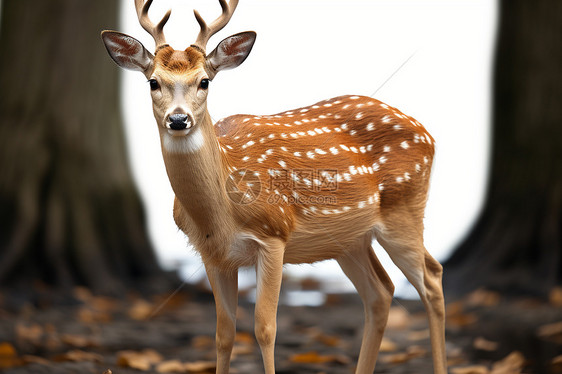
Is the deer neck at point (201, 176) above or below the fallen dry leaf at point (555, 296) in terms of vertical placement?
above

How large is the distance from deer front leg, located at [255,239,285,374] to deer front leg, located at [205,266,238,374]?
249 mm

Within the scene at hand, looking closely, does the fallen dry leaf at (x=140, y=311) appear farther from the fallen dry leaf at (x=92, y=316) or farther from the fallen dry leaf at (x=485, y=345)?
the fallen dry leaf at (x=485, y=345)

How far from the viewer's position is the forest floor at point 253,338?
14.9 ft

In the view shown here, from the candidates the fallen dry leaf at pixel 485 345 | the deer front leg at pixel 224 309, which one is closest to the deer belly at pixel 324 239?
the deer front leg at pixel 224 309

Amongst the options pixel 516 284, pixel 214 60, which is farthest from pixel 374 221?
pixel 516 284

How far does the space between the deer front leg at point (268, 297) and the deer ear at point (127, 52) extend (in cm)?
109

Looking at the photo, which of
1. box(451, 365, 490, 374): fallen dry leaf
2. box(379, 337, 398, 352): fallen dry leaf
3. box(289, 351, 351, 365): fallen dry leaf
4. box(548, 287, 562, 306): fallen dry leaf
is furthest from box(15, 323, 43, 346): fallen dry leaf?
box(548, 287, 562, 306): fallen dry leaf

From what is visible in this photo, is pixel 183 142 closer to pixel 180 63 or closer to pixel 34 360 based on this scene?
pixel 180 63

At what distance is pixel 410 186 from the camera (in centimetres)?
390

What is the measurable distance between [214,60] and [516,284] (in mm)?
4615

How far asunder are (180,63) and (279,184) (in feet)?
2.83

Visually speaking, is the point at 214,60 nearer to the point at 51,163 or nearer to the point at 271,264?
the point at 271,264

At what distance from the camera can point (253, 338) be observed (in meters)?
5.80

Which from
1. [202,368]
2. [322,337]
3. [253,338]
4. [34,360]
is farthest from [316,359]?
[34,360]
